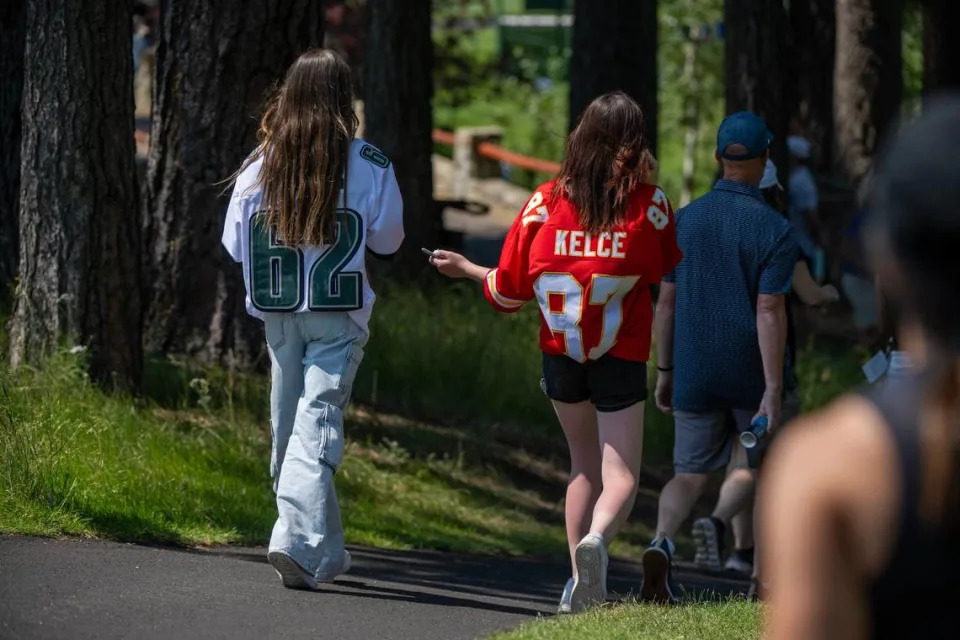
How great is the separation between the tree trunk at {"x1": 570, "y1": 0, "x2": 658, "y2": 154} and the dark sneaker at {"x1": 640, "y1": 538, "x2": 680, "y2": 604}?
24.2 feet

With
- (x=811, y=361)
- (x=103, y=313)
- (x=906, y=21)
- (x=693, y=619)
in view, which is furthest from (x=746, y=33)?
(x=906, y=21)

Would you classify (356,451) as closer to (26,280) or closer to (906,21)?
(26,280)

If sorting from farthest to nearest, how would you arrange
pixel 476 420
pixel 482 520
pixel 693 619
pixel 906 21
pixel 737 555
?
pixel 906 21, pixel 476 420, pixel 482 520, pixel 737 555, pixel 693 619

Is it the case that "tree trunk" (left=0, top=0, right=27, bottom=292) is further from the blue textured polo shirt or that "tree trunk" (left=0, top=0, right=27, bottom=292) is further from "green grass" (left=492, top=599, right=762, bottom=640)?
"green grass" (left=492, top=599, right=762, bottom=640)

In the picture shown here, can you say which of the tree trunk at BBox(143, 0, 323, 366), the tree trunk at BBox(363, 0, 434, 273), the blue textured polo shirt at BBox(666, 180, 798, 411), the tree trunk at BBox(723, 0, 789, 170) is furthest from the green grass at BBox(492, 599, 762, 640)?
the tree trunk at BBox(723, 0, 789, 170)

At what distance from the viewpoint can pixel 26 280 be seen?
7395 millimetres

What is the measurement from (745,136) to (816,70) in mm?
13303

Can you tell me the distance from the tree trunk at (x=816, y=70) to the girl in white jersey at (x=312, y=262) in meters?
13.4

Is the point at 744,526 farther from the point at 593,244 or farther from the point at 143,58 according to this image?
the point at 143,58

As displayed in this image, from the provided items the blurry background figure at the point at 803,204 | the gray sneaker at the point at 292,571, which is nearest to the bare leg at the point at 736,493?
the gray sneaker at the point at 292,571

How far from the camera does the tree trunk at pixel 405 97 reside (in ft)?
40.9

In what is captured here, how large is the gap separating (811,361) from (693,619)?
710 cm

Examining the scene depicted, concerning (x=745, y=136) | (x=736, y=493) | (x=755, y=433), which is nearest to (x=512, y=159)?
(x=736, y=493)

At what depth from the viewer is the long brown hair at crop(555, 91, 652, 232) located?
540 cm
